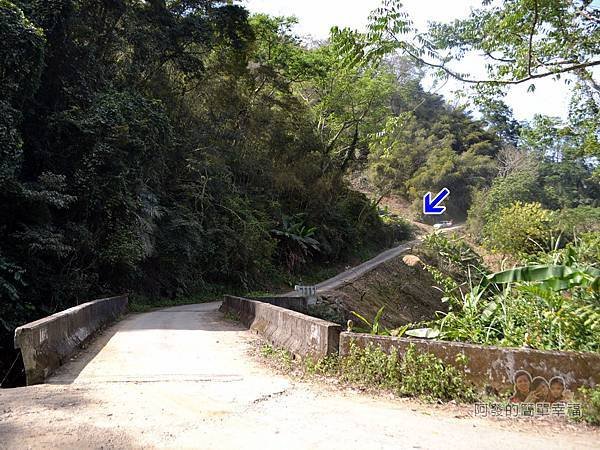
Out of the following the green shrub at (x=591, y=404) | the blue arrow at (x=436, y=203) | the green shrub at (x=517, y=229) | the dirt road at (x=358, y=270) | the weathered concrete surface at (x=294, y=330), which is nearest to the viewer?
the green shrub at (x=591, y=404)

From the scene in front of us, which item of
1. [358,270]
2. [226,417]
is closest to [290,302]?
[226,417]

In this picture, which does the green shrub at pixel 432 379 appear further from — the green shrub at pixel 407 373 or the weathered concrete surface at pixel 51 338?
the weathered concrete surface at pixel 51 338

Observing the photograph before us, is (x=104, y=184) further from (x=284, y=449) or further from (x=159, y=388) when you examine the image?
(x=284, y=449)

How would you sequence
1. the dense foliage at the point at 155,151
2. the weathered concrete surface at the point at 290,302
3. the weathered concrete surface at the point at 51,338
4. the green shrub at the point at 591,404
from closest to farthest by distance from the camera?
the green shrub at the point at 591,404 < the weathered concrete surface at the point at 51,338 < the dense foliage at the point at 155,151 < the weathered concrete surface at the point at 290,302

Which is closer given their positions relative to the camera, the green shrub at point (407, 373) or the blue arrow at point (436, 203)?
the green shrub at point (407, 373)

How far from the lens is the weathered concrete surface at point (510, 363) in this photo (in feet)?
15.2

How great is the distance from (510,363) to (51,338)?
239 inches

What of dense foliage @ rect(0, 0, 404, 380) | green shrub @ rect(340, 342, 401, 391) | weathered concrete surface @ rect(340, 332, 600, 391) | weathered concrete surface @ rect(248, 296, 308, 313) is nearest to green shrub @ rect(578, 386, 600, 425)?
weathered concrete surface @ rect(340, 332, 600, 391)

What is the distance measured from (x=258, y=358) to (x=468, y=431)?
444 cm

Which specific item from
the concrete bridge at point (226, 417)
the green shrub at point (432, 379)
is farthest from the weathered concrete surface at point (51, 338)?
the green shrub at point (432, 379)

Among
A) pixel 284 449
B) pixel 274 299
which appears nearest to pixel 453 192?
pixel 274 299

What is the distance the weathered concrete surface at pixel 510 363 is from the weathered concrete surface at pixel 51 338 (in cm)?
458

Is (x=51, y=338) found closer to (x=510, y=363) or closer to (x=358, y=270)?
(x=510, y=363)

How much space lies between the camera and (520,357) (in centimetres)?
490
